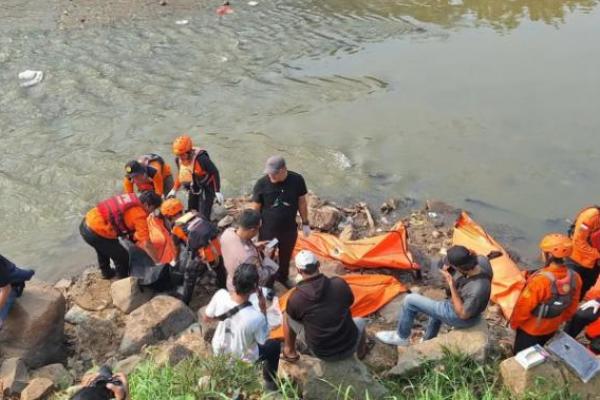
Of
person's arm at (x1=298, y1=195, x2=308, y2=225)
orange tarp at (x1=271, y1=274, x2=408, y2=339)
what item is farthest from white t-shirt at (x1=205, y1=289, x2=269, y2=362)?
person's arm at (x1=298, y1=195, x2=308, y2=225)

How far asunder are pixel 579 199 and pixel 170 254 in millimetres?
6624

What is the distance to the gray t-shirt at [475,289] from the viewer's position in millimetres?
5066

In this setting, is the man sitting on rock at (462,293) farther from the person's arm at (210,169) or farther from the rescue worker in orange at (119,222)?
the person's arm at (210,169)

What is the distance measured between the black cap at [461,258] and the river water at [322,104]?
395 centimetres

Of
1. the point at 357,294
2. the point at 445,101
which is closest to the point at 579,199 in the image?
the point at 445,101

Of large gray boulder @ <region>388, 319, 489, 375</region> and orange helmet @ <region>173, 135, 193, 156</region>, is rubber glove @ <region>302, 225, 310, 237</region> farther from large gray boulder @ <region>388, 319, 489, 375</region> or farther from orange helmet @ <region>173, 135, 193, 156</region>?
large gray boulder @ <region>388, 319, 489, 375</region>

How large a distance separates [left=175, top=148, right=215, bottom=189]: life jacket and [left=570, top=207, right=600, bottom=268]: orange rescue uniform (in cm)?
437

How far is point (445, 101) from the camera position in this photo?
41.0 ft

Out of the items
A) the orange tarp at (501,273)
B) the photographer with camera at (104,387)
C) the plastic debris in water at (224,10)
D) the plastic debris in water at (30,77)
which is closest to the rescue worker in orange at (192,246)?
the photographer with camera at (104,387)

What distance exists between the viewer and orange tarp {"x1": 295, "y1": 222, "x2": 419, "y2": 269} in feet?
23.7

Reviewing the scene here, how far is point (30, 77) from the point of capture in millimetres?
13023

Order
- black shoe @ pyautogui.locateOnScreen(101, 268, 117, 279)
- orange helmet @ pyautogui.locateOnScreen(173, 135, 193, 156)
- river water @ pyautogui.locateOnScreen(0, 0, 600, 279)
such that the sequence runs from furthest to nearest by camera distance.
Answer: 1. river water @ pyautogui.locateOnScreen(0, 0, 600, 279)
2. black shoe @ pyautogui.locateOnScreen(101, 268, 117, 279)
3. orange helmet @ pyautogui.locateOnScreen(173, 135, 193, 156)

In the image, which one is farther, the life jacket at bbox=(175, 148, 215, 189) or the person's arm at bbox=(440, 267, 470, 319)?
the life jacket at bbox=(175, 148, 215, 189)

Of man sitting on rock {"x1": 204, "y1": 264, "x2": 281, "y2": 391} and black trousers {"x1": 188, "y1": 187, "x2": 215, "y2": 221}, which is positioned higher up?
man sitting on rock {"x1": 204, "y1": 264, "x2": 281, "y2": 391}
